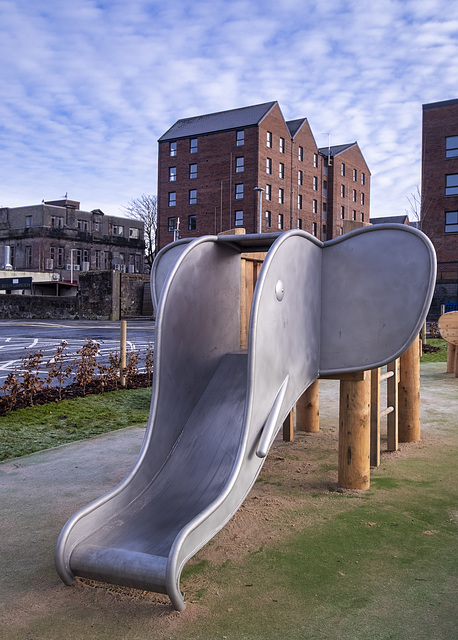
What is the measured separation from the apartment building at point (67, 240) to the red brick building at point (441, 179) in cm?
3939

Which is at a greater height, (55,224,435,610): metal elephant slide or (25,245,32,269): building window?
(25,245,32,269): building window

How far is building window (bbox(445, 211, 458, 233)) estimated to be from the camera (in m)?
39.6

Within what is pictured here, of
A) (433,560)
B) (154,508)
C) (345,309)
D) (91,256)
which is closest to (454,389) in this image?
(345,309)

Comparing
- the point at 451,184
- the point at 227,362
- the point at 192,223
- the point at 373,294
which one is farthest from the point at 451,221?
the point at 227,362

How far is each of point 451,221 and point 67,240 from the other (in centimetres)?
4226

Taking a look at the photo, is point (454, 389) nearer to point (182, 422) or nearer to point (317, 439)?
point (317, 439)

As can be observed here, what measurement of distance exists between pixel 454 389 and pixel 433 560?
7111 mm

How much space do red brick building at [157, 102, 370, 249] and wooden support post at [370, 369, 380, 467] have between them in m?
45.1

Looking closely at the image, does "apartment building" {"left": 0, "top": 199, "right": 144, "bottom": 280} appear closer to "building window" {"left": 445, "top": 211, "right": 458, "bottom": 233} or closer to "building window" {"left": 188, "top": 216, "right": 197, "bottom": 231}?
"building window" {"left": 188, "top": 216, "right": 197, "bottom": 231}

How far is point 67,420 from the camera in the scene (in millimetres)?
7363

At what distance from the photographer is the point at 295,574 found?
319 centimetres

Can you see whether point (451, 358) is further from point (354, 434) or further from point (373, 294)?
point (373, 294)

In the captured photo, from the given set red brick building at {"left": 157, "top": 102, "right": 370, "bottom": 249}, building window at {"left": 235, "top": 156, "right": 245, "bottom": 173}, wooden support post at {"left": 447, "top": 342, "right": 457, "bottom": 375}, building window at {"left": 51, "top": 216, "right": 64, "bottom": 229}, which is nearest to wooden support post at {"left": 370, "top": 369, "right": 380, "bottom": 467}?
wooden support post at {"left": 447, "top": 342, "right": 457, "bottom": 375}

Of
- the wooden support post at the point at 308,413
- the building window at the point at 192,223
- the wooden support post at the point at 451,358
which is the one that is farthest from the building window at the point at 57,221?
the wooden support post at the point at 308,413
